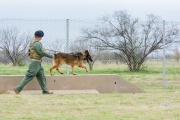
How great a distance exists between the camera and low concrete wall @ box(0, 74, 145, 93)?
11883 millimetres

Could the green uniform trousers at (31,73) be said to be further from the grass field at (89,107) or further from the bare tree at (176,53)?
the bare tree at (176,53)

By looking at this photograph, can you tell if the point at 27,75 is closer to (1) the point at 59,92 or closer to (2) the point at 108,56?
(1) the point at 59,92

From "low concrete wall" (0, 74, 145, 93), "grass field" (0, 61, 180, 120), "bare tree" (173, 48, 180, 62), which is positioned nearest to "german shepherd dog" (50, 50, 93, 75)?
"low concrete wall" (0, 74, 145, 93)

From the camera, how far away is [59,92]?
11.6m

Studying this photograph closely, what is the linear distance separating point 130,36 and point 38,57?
627cm

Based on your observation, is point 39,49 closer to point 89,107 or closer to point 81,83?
point 81,83

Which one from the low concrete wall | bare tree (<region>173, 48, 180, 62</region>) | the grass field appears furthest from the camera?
bare tree (<region>173, 48, 180, 62</region>)

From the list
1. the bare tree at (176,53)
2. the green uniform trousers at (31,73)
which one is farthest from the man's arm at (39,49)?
the bare tree at (176,53)

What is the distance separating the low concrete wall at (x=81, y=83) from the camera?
11883mm

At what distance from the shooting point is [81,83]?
12.2 metres

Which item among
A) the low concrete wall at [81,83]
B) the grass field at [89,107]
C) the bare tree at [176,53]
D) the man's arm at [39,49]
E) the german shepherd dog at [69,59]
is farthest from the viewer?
the bare tree at [176,53]

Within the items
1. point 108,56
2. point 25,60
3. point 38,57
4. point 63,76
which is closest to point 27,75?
point 38,57

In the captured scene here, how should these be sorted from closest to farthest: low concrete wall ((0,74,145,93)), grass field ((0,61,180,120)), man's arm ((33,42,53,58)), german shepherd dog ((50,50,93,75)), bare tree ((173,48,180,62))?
grass field ((0,61,180,120)), man's arm ((33,42,53,58)), low concrete wall ((0,74,145,93)), german shepherd dog ((50,50,93,75)), bare tree ((173,48,180,62))

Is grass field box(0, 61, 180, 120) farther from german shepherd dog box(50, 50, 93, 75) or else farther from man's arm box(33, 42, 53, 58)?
german shepherd dog box(50, 50, 93, 75)
